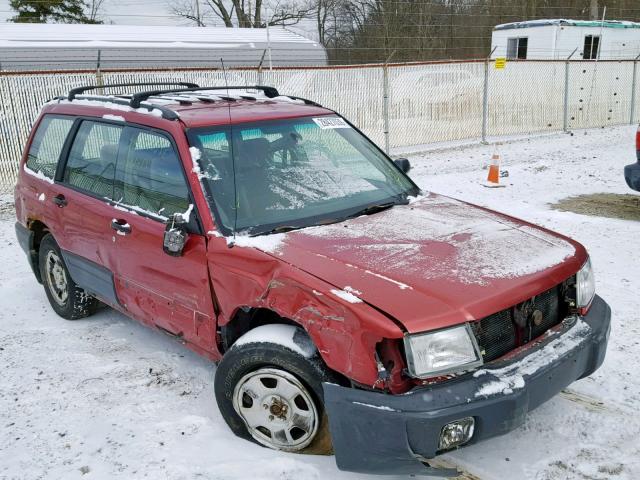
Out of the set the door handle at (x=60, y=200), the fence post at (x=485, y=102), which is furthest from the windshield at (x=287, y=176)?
the fence post at (x=485, y=102)

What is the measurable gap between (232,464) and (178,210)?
1.40m

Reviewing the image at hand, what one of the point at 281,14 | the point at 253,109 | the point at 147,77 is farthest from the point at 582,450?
the point at 281,14

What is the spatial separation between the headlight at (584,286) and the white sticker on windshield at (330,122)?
1870mm

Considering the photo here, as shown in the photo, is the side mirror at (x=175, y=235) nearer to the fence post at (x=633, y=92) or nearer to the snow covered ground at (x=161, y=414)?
the snow covered ground at (x=161, y=414)

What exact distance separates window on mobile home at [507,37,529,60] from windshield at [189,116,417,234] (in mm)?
20829

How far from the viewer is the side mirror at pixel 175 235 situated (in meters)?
3.24

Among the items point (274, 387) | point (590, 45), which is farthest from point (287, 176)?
point (590, 45)

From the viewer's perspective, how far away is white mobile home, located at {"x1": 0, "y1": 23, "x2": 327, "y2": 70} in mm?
16344

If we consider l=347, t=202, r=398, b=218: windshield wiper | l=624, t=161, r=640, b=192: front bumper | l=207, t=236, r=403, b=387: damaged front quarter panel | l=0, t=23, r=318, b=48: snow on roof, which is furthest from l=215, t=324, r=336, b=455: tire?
l=0, t=23, r=318, b=48: snow on roof

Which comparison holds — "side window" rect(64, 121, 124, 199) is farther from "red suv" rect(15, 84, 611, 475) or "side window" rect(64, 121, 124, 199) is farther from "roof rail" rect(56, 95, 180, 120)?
"roof rail" rect(56, 95, 180, 120)

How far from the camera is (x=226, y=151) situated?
3549 millimetres

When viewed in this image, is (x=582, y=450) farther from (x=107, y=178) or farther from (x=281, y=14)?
(x=281, y=14)

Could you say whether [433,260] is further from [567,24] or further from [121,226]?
[567,24]

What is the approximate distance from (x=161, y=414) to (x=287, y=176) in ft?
5.15
